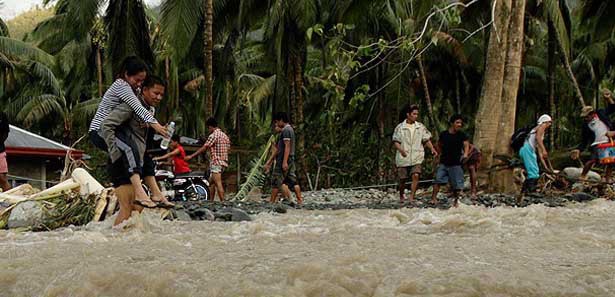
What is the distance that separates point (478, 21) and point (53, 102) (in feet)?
52.6

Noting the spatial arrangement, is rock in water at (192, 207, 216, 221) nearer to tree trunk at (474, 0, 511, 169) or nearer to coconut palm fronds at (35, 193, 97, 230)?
coconut palm fronds at (35, 193, 97, 230)

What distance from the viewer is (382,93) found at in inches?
837

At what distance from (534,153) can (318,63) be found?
1897cm

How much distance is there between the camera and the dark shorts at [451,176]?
9.27 metres

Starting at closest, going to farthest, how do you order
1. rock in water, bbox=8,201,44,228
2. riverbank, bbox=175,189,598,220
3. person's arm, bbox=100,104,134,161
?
person's arm, bbox=100,104,134,161
rock in water, bbox=8,201,44,228
riverbank, bbox=175,189,598,220

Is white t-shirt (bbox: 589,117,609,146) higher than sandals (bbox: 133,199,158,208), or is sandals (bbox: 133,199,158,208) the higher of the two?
white t-shirt (bbox: 589,117,609,146)

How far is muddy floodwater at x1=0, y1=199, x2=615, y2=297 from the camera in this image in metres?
3.62

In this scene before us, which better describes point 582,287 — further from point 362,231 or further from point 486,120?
point 486,120

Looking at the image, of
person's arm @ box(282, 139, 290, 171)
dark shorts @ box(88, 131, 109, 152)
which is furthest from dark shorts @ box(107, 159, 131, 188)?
person's arm @ box(282, 139, 290, 171)

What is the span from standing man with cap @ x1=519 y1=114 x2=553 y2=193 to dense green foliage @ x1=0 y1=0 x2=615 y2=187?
1582 millimetres

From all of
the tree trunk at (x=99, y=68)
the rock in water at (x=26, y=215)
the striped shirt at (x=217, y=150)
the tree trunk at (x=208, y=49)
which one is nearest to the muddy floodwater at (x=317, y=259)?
the rock in water at (x=26, y=215)

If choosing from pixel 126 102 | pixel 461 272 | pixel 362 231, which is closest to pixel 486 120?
pixel 362 231

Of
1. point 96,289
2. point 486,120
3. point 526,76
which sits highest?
point 526,76

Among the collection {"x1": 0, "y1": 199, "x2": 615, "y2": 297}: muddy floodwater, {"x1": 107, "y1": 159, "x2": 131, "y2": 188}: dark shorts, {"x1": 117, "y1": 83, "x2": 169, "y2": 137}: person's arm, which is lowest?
{"x1": 0, "y1": 199, "x2": 615, "y2": 297}: muddy floodwater
